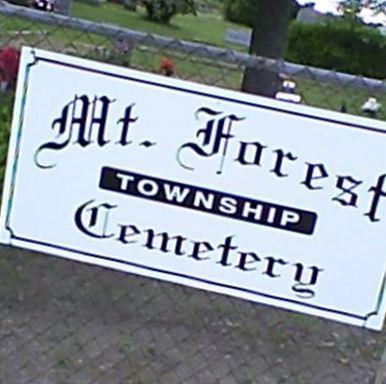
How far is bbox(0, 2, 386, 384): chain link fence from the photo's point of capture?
11.8 ft

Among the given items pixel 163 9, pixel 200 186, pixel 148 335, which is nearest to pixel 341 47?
pixel 163 9

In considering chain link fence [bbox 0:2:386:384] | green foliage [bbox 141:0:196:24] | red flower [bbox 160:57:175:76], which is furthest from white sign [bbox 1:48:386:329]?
green foliage [bbox 141:0:196:24]

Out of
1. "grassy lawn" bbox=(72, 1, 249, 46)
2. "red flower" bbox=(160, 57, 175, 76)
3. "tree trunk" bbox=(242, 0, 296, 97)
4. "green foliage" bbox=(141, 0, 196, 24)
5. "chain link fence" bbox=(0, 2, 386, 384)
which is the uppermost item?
"tree trunk" bbox=(242, 0, 296, 97)

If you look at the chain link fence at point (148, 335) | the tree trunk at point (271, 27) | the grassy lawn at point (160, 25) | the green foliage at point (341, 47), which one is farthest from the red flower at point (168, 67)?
the grassy lawn at point (160, 25)

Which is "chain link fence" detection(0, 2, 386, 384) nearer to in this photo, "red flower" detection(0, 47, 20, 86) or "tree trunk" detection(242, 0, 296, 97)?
"red flower" detection(0, 47, 20, 86)

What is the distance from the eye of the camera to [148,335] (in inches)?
154

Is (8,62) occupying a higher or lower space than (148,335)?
higher

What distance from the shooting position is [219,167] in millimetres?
2680

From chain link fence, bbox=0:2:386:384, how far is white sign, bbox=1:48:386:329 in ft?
2.15

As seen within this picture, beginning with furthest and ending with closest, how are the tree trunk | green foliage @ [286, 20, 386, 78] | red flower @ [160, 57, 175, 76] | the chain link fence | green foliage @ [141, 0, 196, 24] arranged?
green foliage @ [141, 0, 196, 24]
green foliage @ [286, 20, 386, 78]
the tree trunk
red flower @ [160, 57, 175, 76]
the chain link fence

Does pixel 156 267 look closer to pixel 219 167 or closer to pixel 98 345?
pixel 219 167

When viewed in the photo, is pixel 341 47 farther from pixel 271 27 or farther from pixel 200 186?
pixel 200 186

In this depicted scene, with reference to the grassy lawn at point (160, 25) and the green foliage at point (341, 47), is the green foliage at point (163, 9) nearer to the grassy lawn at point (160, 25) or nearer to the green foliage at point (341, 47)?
the grassy lawn at point (160, 25)

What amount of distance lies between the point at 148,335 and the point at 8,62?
2596mm
